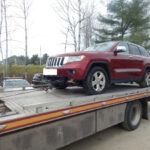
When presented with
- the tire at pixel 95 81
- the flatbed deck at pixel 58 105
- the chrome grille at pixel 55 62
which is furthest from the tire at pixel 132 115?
the chrome grille at pixel 55 62

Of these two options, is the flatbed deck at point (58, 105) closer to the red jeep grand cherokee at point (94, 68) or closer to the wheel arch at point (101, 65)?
the red jeep grand cherokee at point (94, 68)

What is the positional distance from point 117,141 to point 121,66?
202 cm

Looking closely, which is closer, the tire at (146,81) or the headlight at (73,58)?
the headlight at (73,58)

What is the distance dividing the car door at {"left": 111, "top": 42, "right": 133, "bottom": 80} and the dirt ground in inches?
63.4

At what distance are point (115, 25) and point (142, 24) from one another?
293cm

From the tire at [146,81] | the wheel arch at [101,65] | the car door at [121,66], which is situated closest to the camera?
the wheel arch at [101,65]

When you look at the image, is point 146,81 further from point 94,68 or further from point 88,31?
point 88,31

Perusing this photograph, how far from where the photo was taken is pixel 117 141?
3.44 metres

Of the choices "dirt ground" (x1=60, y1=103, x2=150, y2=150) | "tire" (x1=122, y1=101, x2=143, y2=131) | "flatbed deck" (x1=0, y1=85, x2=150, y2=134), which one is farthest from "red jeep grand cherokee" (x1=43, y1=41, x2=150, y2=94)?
"dirt ground" (x1=60, y1=103, x2=150, y2=150)

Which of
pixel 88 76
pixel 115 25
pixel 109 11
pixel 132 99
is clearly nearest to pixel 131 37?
pixel 115 25

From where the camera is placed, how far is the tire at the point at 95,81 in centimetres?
311

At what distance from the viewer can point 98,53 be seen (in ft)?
10.9

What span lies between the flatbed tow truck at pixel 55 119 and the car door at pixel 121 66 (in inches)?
21.2

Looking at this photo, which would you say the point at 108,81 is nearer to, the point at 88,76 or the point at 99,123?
the point at 88,76
